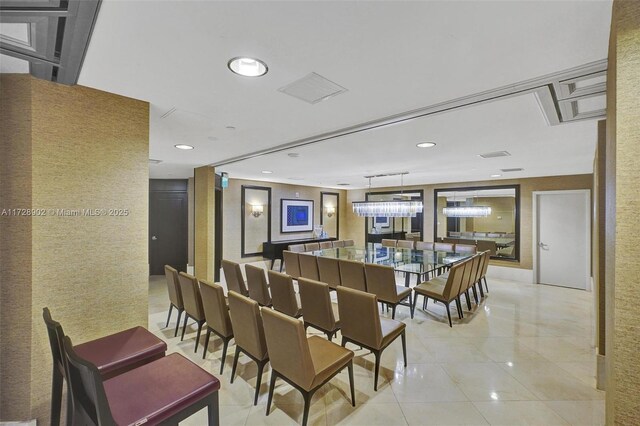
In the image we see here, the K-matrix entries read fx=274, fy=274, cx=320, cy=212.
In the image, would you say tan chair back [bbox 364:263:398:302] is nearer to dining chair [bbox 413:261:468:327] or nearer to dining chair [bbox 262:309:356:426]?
dining chair [bbox 413:261:468:327]

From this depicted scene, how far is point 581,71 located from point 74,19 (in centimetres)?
255

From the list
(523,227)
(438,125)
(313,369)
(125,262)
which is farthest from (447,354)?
(523,227)

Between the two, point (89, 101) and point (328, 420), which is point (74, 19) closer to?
point (89, 101)

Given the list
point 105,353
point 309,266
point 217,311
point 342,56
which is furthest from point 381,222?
point 105,353

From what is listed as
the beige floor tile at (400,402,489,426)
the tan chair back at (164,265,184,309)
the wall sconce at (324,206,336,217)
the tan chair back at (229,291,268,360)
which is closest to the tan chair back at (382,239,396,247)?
the wall sconce at (324,206,336,217)

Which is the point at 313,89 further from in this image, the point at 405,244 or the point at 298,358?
the point at 405,244

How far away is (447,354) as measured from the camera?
2.99 m

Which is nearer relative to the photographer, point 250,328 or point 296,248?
point 250,328

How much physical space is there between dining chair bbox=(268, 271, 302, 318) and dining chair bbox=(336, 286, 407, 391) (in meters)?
0.66

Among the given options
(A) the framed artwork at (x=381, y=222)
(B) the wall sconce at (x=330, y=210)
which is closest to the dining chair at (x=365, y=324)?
(B) the wall sconce at (x=330, y=210)

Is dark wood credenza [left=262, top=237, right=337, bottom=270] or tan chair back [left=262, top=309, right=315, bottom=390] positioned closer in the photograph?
tan chair back [left=262, top=309, right=315, bottom=390]

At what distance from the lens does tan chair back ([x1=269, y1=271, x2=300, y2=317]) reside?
3072 millimetres

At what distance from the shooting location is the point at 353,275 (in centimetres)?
394

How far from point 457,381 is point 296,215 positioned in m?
5.96
